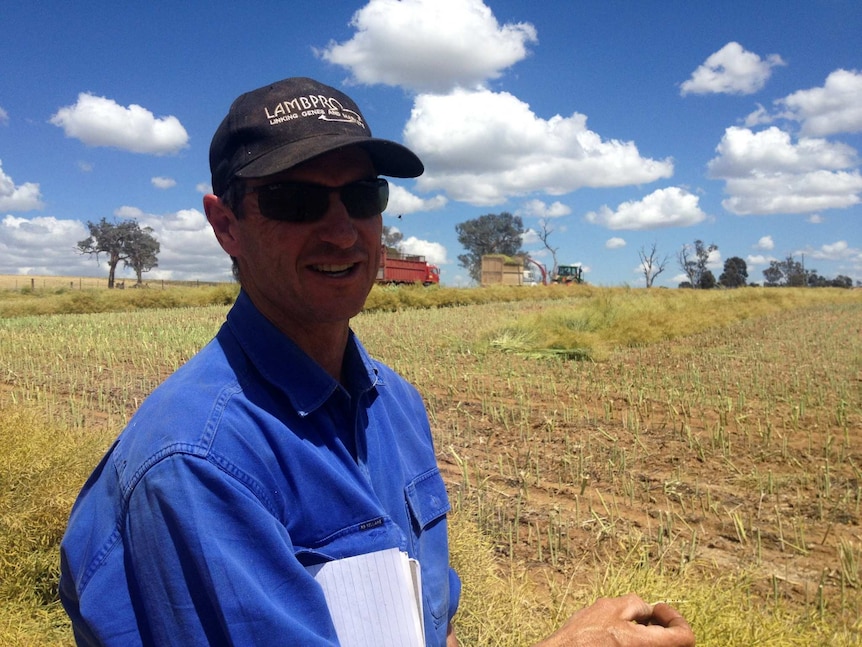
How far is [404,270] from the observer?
119 ft

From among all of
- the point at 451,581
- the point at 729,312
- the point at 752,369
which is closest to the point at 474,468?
the point at 451,581

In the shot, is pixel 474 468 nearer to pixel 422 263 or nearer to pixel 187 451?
pixel 187 451

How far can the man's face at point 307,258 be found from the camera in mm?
1453

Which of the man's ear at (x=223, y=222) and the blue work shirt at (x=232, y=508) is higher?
the man's ear at (x=223, y=222)

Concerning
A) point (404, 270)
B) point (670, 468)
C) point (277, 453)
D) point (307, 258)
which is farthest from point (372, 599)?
point (404, 270)

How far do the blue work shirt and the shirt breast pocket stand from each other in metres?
0.05

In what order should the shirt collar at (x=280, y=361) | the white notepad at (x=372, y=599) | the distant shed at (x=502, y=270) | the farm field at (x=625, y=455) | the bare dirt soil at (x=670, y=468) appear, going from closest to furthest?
the white notepad at (x=372, y=599) < the shirt collar at (x=280, y=361) < the farm field at (x=625, y=455) < the bare dirt soil at (x=670, y=468) < the distant shed at (x=502, y=270)

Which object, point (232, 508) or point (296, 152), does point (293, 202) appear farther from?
point (232, 508)

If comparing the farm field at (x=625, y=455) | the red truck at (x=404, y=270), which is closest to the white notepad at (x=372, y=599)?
the farm field at (x=625, y=455)

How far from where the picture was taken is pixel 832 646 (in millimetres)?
2443

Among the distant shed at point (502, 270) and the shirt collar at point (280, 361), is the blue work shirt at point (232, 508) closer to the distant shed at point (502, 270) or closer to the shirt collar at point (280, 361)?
the shirt collar at point (280, 361)

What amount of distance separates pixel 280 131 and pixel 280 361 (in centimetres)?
49

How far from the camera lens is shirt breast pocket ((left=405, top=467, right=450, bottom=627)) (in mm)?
1529

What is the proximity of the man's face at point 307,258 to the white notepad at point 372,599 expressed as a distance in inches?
21.5
